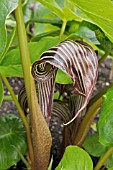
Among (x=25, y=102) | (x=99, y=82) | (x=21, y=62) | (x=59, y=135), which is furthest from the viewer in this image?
(x=99, y=82)

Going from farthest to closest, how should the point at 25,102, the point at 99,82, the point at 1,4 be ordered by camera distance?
the point at 99,82
the point at 25,102
the point at 1,4

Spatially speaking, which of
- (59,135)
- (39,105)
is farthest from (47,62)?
(59,135)

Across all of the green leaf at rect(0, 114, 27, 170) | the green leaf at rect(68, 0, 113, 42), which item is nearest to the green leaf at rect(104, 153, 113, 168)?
the green leaf at rect(0, 114, 27, 170)

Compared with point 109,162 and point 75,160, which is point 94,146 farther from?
point 75,160

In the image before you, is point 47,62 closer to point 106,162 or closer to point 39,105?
point 39,105

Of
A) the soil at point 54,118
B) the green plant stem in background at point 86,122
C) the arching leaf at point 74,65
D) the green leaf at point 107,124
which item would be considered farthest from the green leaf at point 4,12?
the soil at point 54,118

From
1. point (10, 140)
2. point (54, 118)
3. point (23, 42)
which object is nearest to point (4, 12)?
point (23, 42)

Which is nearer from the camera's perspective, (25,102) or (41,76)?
(41,76)
